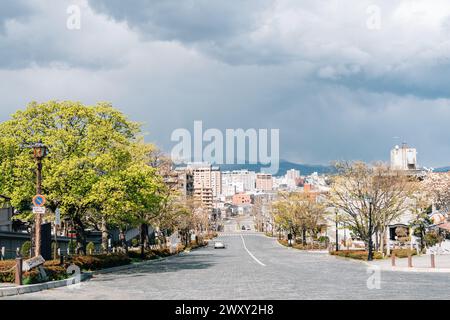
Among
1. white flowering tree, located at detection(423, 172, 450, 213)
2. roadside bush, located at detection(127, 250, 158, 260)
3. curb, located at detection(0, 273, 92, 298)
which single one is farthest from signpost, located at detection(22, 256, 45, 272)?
white flowering tree, located at detection(423, 172, 450, 213)

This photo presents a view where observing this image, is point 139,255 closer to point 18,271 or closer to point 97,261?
point 97,261

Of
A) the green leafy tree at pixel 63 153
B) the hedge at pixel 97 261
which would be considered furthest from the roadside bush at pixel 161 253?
the green leafy tree at pixel 63 153

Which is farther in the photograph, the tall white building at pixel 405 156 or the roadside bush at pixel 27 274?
the tall white building at pixel 405 156

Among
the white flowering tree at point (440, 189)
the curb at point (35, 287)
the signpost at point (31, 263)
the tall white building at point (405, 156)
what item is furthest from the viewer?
the tall white building at point (405, 156)

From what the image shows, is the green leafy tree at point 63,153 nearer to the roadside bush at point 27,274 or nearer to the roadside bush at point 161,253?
the roadside bush at point 27,274

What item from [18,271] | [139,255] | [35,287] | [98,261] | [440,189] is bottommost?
[139,255]

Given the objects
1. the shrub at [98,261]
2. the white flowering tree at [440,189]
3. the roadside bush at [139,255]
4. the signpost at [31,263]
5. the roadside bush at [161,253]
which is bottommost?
the roadside bush at [161,253]

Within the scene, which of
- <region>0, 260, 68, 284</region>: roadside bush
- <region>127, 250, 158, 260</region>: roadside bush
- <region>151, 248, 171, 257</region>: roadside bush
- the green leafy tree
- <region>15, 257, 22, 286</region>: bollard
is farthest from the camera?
<region>151, 248, 171, 257</region>: roadside bush

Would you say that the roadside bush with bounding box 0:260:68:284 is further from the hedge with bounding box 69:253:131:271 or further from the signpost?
the hedge with bounding box 69:253:131:271

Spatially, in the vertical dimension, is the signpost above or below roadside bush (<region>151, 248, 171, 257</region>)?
above

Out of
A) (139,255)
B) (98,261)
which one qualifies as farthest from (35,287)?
(139,255)

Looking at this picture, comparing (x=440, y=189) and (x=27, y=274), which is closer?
(x=27, y=274)
